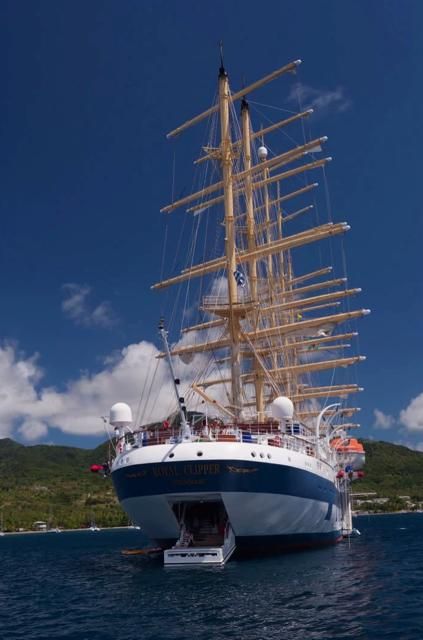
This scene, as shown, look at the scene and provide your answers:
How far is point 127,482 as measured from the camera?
34344mm

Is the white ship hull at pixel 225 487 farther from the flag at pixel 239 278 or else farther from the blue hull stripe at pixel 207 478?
the flag at pixel 239 278

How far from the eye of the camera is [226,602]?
75.0 feet

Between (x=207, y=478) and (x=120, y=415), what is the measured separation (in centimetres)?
905

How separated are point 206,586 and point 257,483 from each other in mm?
7271

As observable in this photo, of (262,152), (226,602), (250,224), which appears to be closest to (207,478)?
(226,602)

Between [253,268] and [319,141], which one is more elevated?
[319,141]

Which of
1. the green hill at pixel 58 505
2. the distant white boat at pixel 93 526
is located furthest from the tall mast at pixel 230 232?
the green hill at pixel 58 505

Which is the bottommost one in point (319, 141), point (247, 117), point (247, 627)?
point (247, 627)

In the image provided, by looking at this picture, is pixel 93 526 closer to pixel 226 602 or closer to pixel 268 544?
pixel 268 544

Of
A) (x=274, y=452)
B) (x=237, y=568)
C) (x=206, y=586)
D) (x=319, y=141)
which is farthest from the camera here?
(x=319, y=141)

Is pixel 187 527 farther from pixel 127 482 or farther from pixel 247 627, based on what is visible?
pixel 247 627

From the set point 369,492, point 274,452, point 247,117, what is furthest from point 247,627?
point 369,492

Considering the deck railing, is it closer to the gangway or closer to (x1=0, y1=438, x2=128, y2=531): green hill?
the gangway

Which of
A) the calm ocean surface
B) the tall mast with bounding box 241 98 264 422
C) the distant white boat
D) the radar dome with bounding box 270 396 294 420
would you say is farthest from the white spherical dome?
the distant white boat
